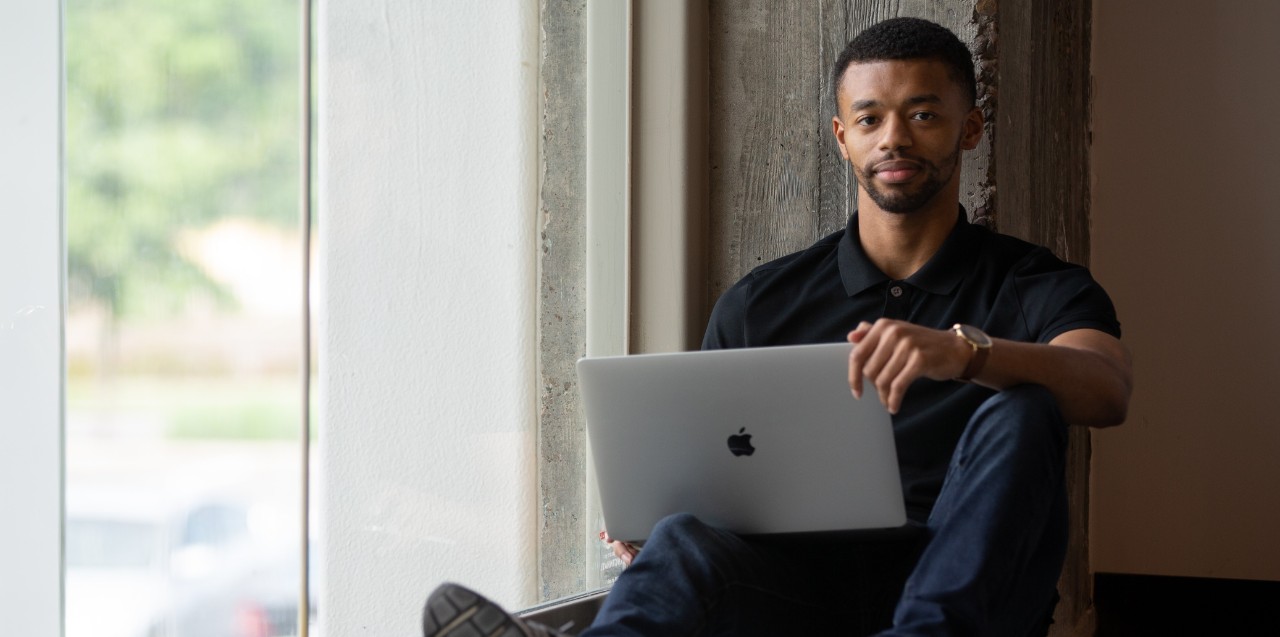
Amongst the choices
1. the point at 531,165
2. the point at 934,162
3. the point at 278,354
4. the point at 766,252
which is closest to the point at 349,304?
the point at 278,354

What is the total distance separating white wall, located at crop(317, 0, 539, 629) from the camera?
216cm

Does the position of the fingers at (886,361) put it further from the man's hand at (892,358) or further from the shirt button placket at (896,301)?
the shirt button placket at (896,301)

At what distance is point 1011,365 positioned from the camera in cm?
138

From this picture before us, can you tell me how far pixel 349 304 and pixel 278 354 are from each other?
0.30 metres

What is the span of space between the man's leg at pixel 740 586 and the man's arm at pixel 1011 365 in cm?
25

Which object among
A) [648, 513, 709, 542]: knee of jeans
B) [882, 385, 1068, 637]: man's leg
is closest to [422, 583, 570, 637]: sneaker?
[648, 513, 709, 542]: knee of jeans

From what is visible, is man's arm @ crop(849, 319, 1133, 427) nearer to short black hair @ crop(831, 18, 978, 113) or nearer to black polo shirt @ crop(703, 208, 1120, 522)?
black polo shirt @ crop(703, 208, 1120, 522)

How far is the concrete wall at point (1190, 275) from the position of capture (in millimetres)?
3141

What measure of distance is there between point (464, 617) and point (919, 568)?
485 mm

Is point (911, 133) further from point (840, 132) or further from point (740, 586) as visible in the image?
point (740, 586)

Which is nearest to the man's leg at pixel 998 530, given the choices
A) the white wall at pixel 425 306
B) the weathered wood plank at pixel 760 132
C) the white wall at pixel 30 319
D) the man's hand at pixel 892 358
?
the man's hand at pixel 892 358

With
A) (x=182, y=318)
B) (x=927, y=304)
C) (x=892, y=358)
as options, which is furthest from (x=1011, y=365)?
(x=182, y=318)

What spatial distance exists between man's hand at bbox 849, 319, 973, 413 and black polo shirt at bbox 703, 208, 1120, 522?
1.16 feet

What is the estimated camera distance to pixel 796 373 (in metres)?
1.32
